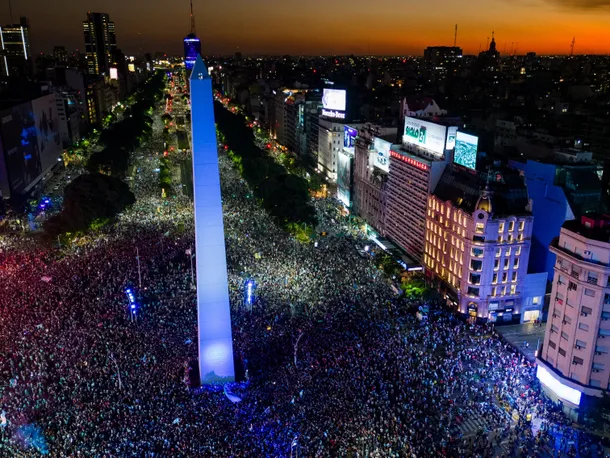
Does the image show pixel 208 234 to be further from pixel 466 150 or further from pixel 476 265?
pixel 466 150

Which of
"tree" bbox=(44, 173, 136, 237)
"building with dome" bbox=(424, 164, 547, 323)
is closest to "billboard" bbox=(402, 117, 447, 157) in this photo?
"building with dome" bbox=(424, 164, 547, 323)

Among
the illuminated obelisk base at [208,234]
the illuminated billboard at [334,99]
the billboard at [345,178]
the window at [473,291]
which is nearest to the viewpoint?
the illuminated obelisk base at [208,234]

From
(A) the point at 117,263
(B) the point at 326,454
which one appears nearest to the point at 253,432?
(B) the point at 326,454

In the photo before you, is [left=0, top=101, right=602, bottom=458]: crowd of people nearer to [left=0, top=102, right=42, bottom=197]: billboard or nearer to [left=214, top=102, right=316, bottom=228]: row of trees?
[left=214, top=102, right=316, bottom=228]: row of trees

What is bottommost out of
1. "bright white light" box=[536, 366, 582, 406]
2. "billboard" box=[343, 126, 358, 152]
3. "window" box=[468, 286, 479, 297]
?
"bright white light" box=[536, 366, 582, 406]

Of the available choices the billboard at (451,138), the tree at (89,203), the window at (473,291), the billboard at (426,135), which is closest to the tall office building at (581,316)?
the window at (473,291)

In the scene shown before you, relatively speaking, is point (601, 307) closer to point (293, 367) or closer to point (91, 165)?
point (293, 367)

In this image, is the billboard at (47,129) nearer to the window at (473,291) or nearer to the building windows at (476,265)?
the building windows at (476,265)

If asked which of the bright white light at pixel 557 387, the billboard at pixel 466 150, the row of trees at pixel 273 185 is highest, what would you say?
the billboard at pixel 466 150
